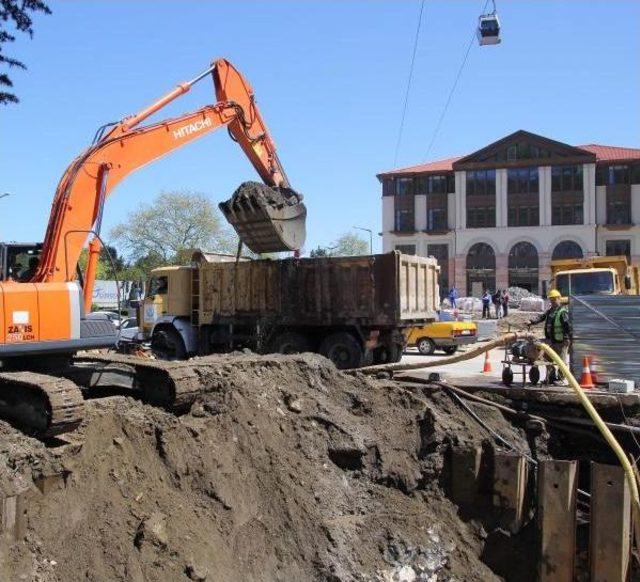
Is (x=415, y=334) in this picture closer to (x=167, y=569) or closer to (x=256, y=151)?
(x=256, y=151)

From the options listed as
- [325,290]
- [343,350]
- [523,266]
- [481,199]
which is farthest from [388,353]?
[481,199]

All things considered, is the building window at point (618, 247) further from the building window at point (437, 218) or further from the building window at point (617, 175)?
the building window at point (437, 218)

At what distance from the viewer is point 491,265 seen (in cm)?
6016

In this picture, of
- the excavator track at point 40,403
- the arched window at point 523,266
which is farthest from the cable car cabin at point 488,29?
the arched window at point 523,266

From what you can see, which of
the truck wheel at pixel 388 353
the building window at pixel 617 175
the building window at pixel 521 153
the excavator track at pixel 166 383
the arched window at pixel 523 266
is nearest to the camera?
the excavator track at pixel 166 383

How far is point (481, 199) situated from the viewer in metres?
60.4

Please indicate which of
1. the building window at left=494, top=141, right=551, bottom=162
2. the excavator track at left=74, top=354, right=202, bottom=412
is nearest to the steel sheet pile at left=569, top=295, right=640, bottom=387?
the excavator track at left=74, top=354, right=202, bottom=412

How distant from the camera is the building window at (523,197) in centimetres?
5909

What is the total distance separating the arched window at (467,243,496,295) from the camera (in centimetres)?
5991

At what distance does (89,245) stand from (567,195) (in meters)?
54.1

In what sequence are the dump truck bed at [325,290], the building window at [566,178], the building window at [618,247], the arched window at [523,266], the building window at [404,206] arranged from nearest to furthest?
the dump truck bed at [325,290] < the building window at [618,247] < the building window at [566,178] < the arched window at [523,266] < the building window at [404,206]

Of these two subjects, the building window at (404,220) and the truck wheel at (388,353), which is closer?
the truck wheel at (388,353)

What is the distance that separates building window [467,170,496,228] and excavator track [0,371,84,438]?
56827 mm

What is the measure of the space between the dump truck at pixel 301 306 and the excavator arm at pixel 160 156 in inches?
42.0
